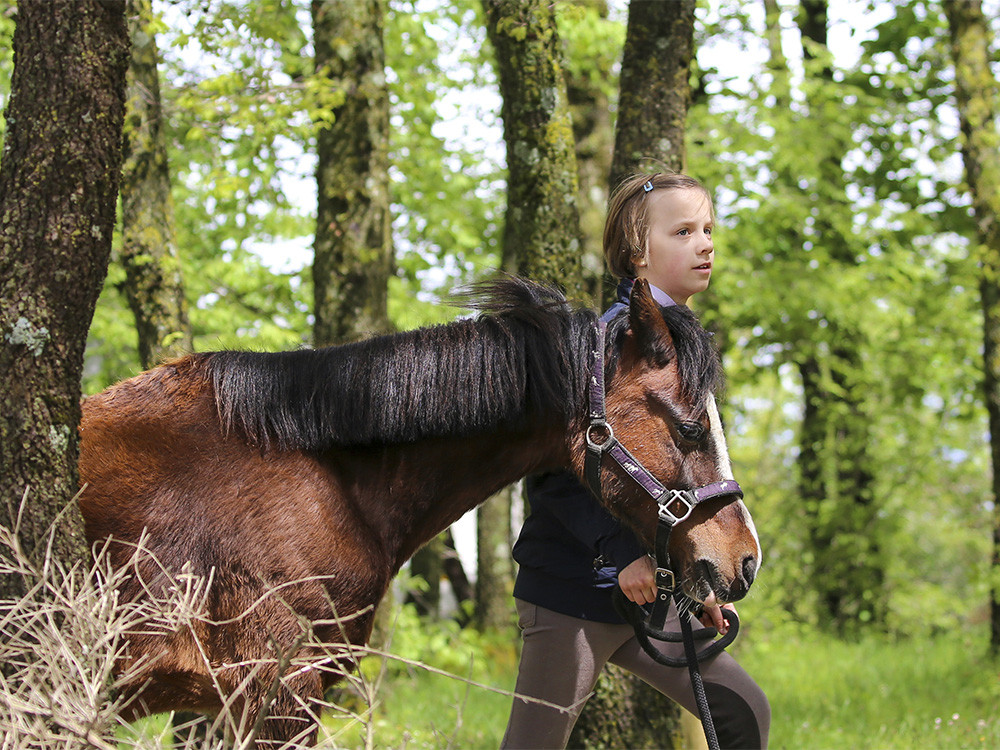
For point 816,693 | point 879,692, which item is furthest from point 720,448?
point 879,692

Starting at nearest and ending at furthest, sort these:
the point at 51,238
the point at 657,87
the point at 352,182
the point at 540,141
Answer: the point at 51,238
the point at 540,141
the point at 657,87
the point at 352,182

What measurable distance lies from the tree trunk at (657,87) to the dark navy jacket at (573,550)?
1.87m

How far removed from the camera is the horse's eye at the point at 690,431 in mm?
2855

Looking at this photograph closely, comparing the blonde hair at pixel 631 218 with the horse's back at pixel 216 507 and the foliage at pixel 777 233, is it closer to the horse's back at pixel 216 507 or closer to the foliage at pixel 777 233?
the horse's back at pixel 216 507

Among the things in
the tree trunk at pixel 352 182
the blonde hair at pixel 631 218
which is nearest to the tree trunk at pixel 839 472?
the tree trunk at pixel 352 182

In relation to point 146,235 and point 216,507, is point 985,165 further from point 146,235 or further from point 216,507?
point 216,507

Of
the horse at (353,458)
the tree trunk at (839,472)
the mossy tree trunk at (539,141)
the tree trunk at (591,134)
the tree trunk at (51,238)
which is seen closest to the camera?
the tree trunk at (51,238)

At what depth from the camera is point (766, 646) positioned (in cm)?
1005

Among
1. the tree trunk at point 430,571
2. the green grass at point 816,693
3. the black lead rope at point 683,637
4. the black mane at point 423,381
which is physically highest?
the black mane at point 423,381

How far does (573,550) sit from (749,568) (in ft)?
1.97

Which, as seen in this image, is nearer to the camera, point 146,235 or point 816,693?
point 146,235

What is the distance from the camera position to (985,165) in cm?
799

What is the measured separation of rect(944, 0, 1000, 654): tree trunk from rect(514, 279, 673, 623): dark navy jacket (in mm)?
5805

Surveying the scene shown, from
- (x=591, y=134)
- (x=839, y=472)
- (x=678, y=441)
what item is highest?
(x=591, y=134)
